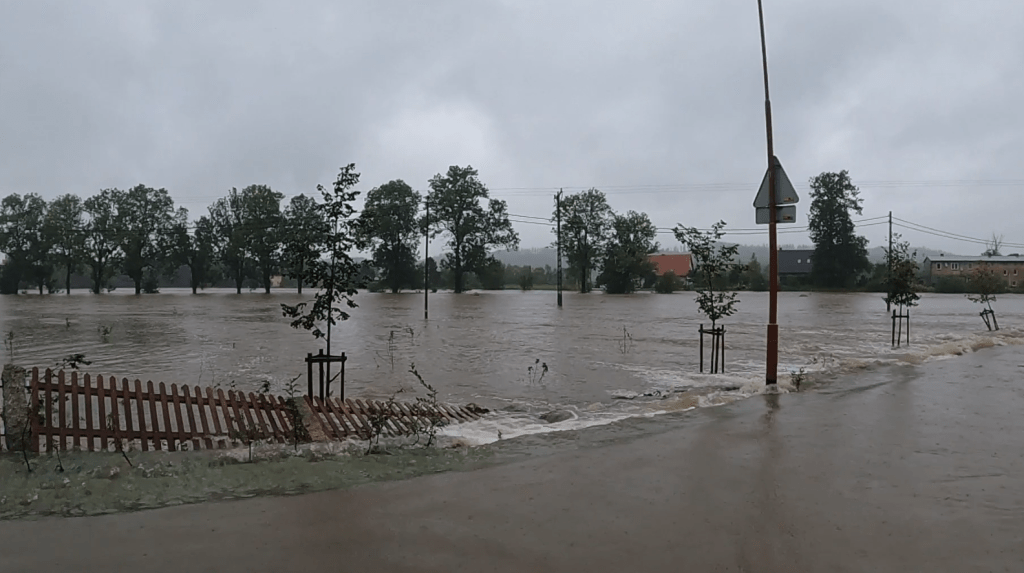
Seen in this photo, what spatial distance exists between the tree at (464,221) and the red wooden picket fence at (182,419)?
7664 cm

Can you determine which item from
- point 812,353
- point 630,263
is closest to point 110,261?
point 630,263

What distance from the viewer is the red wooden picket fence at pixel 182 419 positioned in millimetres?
5965

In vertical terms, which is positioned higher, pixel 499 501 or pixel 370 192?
pixel 370 192

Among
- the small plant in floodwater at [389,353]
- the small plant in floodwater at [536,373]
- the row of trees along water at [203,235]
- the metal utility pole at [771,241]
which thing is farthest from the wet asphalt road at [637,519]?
the row of trees along water at [203,235]

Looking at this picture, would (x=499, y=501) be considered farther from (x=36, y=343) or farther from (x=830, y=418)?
(x=36, y=343)

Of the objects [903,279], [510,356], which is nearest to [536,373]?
[510,356]

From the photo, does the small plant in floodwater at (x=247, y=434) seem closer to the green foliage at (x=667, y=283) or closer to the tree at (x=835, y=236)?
the green foliage at (x=667, y=283)

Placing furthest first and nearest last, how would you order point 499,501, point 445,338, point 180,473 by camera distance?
point 445,338
point 180,473
point 499,501

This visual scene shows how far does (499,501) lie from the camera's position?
15.7 feet

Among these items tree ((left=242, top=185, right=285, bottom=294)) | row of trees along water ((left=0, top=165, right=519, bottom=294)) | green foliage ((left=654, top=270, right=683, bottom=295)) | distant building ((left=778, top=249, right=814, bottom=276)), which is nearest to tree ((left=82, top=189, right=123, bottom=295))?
row of trees along water ((left=0, top=165, right=519, bottom=294))

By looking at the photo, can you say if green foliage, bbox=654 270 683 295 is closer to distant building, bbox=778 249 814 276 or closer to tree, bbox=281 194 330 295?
distant building, bbox=778 249 814 276

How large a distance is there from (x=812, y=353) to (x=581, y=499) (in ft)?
48.0

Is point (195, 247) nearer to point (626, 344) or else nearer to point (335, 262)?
point (626, 344)

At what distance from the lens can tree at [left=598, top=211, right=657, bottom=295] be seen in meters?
87.0
